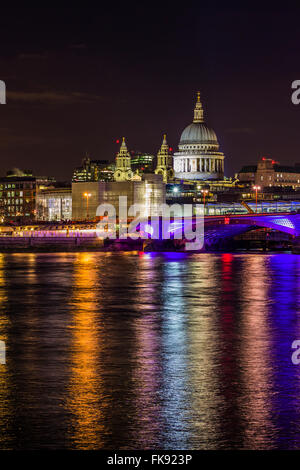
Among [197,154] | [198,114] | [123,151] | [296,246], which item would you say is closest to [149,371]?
[296,246]

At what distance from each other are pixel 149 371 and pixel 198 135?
164m

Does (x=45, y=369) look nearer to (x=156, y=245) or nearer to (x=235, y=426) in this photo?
(x=235, y=426)

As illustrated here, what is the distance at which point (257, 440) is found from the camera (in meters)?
11.6

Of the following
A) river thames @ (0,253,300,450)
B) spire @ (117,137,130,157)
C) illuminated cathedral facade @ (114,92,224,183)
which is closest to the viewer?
river thames @ (0,253,300,450)

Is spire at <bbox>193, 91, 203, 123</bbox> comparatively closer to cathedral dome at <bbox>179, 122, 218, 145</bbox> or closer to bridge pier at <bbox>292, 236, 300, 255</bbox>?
cathedral dome at <bbox>179, 122, 218, 145</bbox>

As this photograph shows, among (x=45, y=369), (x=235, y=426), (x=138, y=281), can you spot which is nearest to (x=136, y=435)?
(x=235, y=426)

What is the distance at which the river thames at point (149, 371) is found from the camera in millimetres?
11867

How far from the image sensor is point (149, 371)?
15969 mm

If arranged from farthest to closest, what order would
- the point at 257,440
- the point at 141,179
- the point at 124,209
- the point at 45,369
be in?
the point at 141,179 < the point at 124,209 < the point at 45,369 < the point at 257,440

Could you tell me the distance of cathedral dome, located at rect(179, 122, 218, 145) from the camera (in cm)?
17775

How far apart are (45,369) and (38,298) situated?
15.2 meters

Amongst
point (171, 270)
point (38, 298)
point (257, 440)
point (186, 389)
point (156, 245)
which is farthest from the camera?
point (156, 245)

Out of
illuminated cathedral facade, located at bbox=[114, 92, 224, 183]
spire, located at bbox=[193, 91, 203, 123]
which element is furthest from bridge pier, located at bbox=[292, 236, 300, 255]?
spire, located at bbox=[193, 91, 203, 123]

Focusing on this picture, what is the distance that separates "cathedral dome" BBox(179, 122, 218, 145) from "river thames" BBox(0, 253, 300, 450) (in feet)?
479
